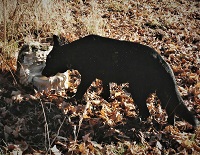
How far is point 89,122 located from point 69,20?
323 cm

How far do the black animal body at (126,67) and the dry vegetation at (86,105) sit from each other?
32cm

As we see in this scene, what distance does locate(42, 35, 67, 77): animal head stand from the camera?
390cm

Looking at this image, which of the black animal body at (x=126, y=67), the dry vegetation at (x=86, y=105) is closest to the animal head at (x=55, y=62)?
the black animal body at (x=126, y=67)

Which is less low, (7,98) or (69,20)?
(69,20)

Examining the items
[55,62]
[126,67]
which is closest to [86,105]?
[126,67]

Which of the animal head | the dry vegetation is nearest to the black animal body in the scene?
the animal head

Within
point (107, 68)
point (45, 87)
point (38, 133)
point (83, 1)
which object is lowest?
point (38, 133)

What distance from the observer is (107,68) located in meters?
3.65

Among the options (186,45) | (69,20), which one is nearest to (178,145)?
(186,45)

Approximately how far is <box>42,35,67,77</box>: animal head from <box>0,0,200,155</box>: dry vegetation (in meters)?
0.41

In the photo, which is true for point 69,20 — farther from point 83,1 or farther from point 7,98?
point 7,98

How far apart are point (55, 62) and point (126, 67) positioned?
3.56 ft

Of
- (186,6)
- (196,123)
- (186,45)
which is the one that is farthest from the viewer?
(186,6)

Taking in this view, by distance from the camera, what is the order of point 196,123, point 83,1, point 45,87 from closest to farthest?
point 196,123 < point 45,87 < point 83,1
